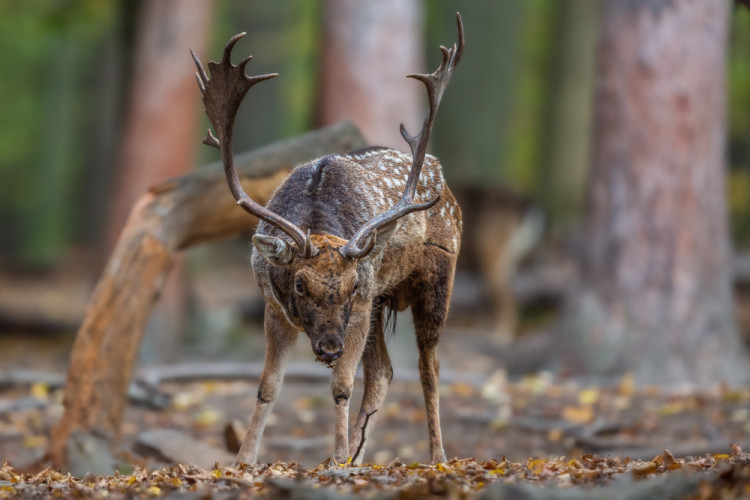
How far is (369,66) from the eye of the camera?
1180 cm

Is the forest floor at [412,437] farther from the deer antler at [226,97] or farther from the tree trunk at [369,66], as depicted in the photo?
→ the tree trunk at [369,66]

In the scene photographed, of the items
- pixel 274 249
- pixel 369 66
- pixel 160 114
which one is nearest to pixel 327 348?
pixel 274 249

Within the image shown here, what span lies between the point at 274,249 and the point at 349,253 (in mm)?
361

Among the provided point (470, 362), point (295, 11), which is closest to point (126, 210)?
point (470, 362)

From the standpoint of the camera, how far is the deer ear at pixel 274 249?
5.21 metres

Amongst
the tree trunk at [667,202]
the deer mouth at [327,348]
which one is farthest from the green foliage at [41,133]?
the deer mouth at [327,348]

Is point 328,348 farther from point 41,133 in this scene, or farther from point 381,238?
point 41,133

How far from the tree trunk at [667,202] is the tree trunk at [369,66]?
90.5 inches

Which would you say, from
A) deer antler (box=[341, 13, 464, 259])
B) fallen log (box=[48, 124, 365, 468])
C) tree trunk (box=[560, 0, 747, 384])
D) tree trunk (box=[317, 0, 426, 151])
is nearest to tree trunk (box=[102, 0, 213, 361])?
tree trunk (box=[317, 0, 426, 151])

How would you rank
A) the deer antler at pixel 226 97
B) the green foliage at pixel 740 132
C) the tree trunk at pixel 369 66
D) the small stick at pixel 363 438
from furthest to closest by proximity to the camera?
the green foliage at pixel 740 132, the tree trunk at pixel 369 66, the small stick at pixel 363 438, the deer antler at pixel 226 97

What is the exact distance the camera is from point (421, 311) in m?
6.23

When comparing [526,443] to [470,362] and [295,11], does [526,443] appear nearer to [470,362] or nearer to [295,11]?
[470,362]

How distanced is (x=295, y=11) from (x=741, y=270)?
39.2 ft

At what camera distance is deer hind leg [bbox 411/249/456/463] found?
20.2 feet
